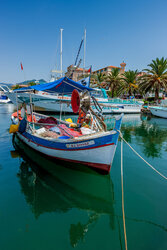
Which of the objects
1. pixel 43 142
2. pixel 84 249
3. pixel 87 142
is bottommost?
pixel 84 249

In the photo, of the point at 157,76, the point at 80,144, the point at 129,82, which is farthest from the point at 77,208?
the point at 129,82

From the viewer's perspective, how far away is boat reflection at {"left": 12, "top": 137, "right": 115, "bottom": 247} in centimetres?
404

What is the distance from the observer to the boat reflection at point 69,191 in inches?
159

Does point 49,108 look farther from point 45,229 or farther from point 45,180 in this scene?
point 45,229

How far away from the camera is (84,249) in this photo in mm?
3111

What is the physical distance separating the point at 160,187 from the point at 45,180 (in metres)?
4.71

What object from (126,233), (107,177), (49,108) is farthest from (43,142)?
(49,108)

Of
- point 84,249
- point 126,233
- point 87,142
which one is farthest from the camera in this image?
point 87,142

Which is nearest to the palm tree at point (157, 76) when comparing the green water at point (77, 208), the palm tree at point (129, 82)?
the palm tree at point (129, 82)

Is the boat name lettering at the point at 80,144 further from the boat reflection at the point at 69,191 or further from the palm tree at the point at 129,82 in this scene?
the palm tree at the point at 129,82

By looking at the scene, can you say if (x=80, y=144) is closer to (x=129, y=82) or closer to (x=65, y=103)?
(x=65, y=103)

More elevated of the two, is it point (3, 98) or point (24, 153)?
point (3, 98)

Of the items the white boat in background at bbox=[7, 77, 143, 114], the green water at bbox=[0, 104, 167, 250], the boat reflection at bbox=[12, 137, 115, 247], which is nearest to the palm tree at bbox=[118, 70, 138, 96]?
the white boat in background at bbox=[7, 77, 143, 114]

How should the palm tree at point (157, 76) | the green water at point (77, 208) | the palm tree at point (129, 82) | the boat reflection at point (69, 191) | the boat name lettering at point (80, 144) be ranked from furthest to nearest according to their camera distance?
the palm tree at point (129, 82)
the palm tree at point (157, 76)
the boat name lettering at point (80, 144)
the boat reflection at point (69, 191)
the green water at point (77, 208)
